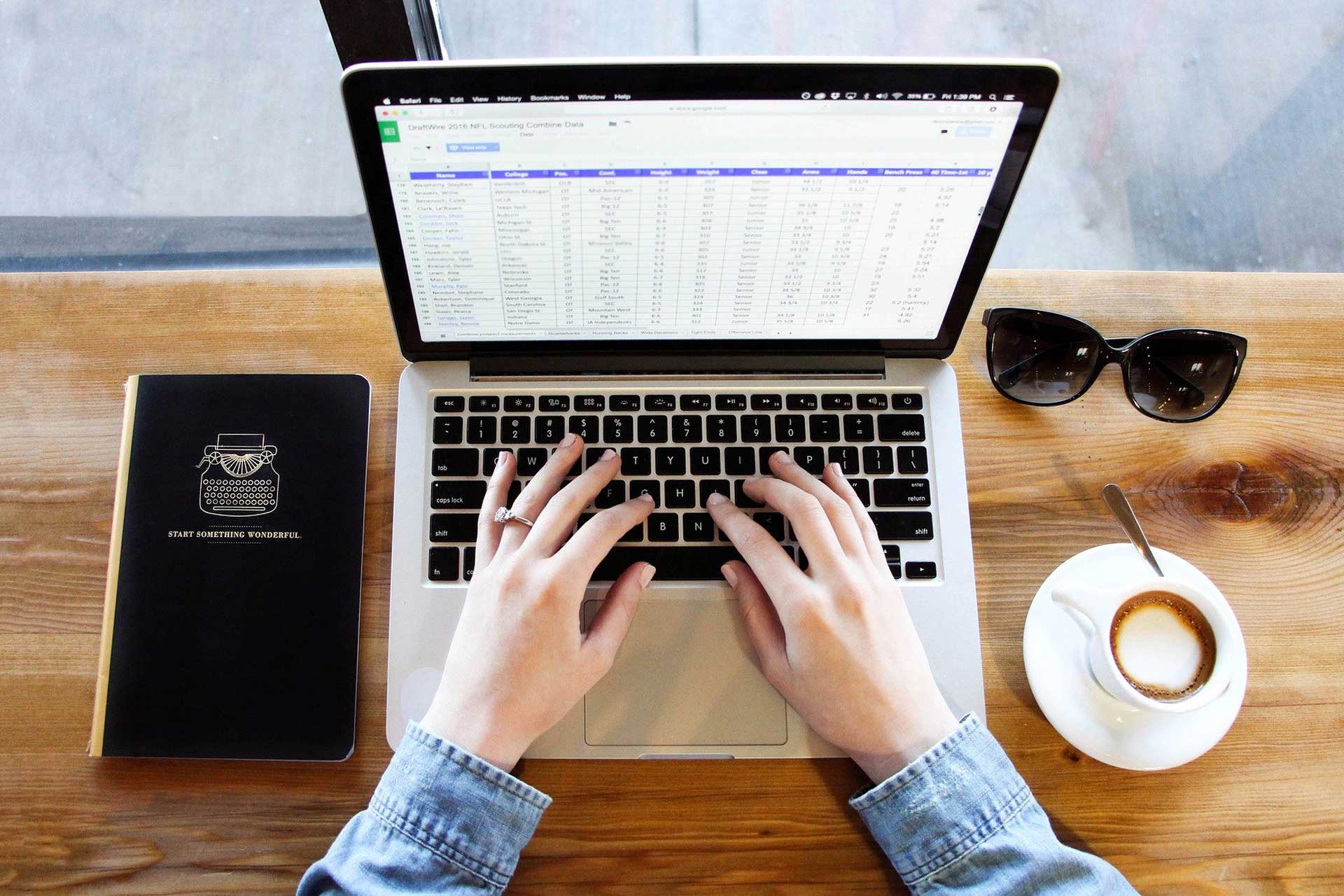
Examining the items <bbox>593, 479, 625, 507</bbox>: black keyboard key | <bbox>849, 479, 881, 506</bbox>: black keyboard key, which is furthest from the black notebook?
<bbox>849, 479, 881, 506</bbox>: black keyboard key

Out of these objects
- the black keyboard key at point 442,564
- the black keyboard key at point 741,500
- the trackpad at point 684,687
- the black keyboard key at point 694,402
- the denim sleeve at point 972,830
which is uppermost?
the black keyboard key at point 694,402

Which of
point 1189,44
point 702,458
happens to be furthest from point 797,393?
point 1189,44

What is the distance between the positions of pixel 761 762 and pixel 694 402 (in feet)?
0.99

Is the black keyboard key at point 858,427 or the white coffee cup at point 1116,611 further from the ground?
the black keyboard key at point 858,427

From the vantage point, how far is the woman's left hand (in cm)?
59

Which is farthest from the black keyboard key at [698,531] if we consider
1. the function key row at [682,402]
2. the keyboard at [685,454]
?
the function key row at [682,402]

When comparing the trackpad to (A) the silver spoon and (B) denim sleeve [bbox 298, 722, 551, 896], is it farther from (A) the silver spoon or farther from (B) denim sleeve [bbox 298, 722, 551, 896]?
(A) the silver spoon

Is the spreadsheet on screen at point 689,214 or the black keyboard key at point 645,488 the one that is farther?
the black keyboard key at point 645,488

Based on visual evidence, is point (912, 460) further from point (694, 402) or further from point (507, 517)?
point (507, 517)

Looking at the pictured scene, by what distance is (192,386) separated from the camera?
0.73m

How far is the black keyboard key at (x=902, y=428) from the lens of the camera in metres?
0.70

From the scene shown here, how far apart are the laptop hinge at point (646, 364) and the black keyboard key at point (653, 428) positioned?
40mm

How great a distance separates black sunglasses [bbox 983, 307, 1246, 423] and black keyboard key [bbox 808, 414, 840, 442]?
168 millimetres

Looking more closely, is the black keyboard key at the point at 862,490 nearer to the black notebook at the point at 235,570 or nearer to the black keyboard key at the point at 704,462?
the black keyboard key at the point at 704,462
